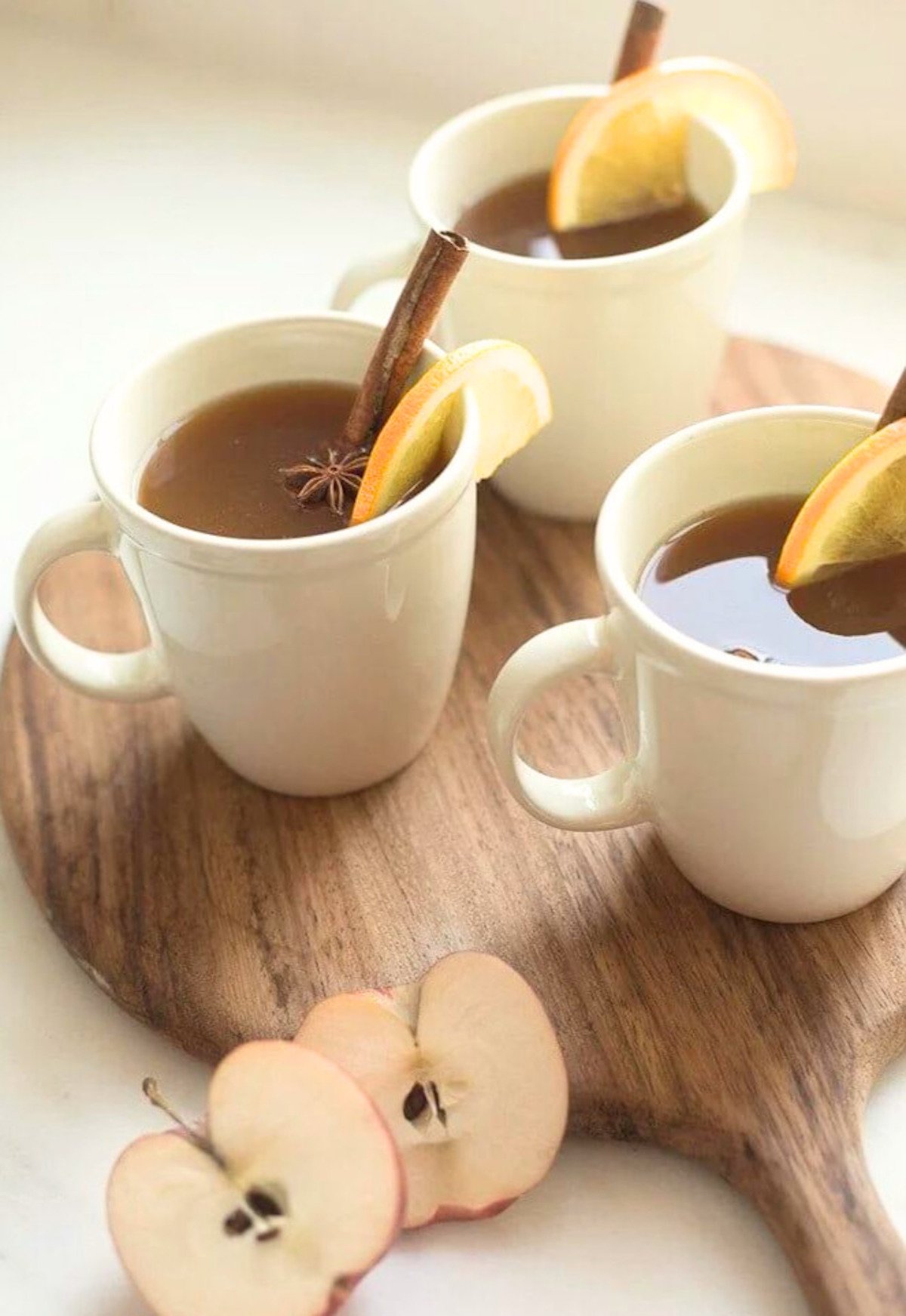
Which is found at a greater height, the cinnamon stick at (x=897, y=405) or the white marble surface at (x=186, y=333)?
the cinnamon stick at (x=897, y=405)

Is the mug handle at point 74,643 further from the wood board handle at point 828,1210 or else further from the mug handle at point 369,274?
the wood board handle at point 828,1210

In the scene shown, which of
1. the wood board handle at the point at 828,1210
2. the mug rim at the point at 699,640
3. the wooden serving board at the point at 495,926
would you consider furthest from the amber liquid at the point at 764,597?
the wood board handle at the point at 828,1210

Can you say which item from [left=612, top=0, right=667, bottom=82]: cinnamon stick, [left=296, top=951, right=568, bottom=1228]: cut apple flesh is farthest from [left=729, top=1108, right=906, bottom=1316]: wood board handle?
[left=612, top=0, right=667, bottom=82]: cinnamon stick

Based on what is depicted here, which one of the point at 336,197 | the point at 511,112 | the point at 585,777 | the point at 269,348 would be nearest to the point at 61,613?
the point at 269,348

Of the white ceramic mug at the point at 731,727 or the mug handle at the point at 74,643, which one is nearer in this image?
the white ceramic mug at the point at 731,727

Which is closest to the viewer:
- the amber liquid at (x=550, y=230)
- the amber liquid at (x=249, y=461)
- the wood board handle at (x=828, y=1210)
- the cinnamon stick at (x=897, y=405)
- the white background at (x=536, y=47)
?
the wood board handle at (x=828, y=1210)

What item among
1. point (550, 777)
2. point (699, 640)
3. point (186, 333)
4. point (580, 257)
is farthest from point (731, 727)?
point (186, 333)

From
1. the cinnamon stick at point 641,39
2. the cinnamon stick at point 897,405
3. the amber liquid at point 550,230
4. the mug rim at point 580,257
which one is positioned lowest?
the amber liquid at point 550,230

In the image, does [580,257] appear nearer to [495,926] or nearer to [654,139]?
[654,139]

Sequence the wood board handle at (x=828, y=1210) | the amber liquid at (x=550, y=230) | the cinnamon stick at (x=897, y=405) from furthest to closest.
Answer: the amber liquid at (x=550, y=230), the cinnamon stick at (x=897, y=405), the wood board handle at (x=828, y=1210)
